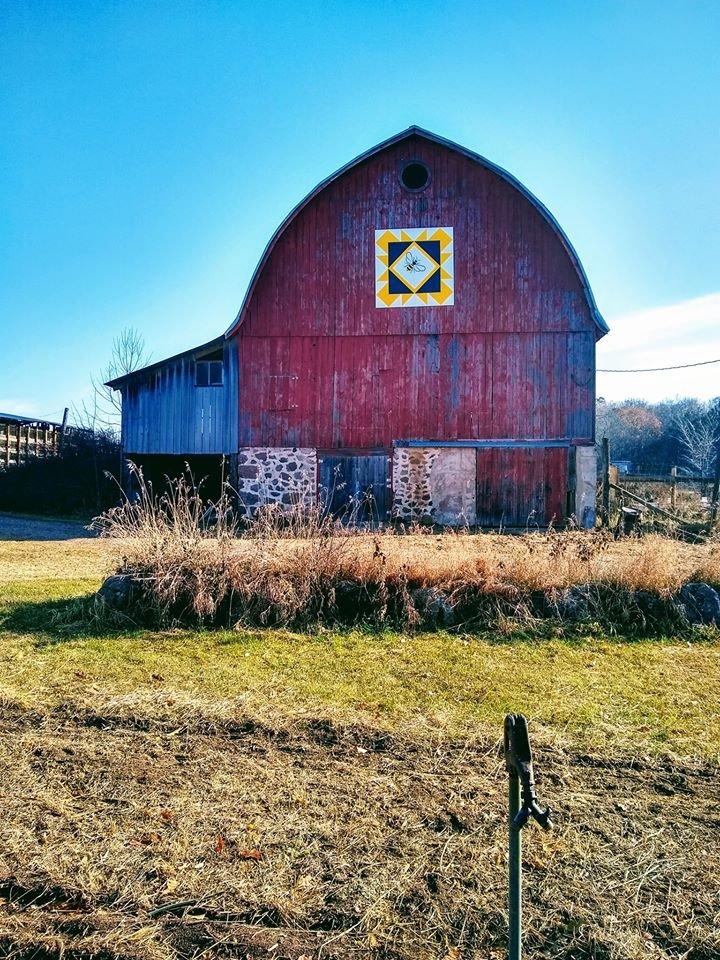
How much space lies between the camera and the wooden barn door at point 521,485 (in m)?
15.0

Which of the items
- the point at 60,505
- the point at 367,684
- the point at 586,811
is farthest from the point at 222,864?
the point at 60,505

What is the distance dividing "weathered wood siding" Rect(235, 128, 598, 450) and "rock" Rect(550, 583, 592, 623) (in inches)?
362

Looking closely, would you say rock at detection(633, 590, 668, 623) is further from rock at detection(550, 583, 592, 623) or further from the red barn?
the red barn

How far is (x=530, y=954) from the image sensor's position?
2.08 m

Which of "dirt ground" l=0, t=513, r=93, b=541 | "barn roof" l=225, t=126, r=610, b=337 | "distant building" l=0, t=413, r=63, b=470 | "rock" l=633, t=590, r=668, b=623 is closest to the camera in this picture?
"rock" l=633, t=590, r=668, b=623

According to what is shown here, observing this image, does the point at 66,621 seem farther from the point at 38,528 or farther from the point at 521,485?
the point at 521,485

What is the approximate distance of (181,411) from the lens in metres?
16.2

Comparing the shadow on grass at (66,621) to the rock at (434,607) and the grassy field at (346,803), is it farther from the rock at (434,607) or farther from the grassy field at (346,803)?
the rock at (434,607)

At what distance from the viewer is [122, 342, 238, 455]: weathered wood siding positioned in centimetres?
1603

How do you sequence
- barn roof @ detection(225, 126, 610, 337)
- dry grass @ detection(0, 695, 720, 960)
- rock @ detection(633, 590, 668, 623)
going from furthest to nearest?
1. barn roof @ detection(225, 126, 610, 337)
2. rock @ detection(633, 590, 668, 623)
3. dry grass @ detection(0, 695, 720, 960)

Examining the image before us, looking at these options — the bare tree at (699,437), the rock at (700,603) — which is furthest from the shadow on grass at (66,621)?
the bare tree at (699,437)

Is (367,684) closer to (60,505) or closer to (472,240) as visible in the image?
(472,240)

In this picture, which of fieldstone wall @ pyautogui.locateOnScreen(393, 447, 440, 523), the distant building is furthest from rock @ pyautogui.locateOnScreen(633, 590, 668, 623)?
the distant building

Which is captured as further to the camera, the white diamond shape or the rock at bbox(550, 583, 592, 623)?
the white diamond shape
